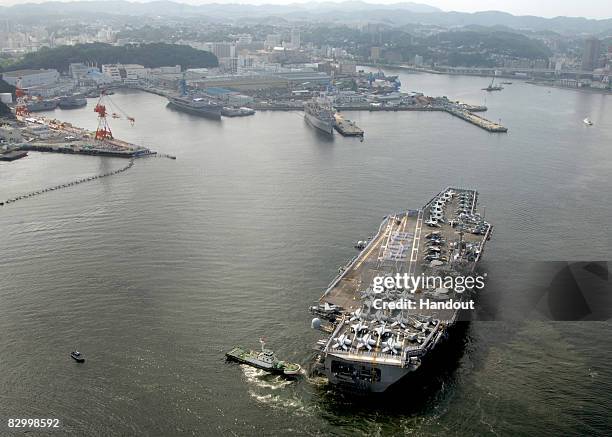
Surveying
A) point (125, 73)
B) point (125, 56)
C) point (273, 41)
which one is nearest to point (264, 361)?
point (125, 73)

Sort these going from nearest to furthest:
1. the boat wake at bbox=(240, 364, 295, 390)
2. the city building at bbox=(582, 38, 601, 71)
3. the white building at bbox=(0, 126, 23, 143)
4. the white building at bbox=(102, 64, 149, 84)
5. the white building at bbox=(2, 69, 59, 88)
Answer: the boat wake at bbox=(240, 364, 295, 390)
the white building at bbox=(0, 126, 23, 143)
the white building at bbox=(2, 69, 59, 88)
the white building at bbox=(102, 64, 149, 84)
the city building at bbox=(582, 38, 601, 71)

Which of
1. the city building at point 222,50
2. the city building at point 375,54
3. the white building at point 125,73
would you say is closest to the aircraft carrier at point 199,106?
the white building at point 125,73

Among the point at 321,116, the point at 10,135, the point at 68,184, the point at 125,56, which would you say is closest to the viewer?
the point at 68,184

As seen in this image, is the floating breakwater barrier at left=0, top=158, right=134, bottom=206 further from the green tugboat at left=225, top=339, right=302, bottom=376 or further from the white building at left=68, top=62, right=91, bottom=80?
the white building at left=68, top=62, right=91, bottom=80

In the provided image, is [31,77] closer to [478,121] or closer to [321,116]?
[321,116]

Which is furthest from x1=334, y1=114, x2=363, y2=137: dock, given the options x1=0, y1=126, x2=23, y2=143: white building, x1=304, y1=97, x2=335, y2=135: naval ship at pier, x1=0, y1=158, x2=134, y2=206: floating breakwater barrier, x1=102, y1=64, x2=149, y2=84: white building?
x1=102, y1=64, x2=149, y2=84: white building

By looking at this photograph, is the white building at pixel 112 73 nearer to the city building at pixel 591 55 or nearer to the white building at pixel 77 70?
the white building at pixel 77 70
